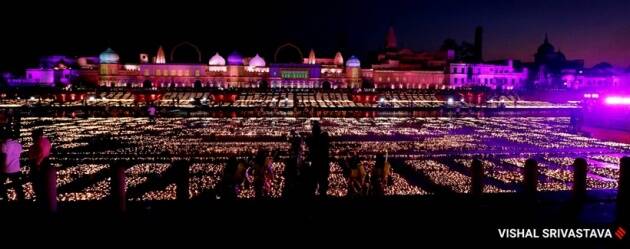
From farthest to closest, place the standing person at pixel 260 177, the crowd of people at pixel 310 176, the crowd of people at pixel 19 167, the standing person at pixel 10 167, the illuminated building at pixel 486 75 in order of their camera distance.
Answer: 1. the illuminated building at pixel 486 75
2. the standing person at pixel 260 177
3. the crowd of people at pixel 310 176
4. the standing person at pixel 10 167
5. the crowd of people at pixel 19 167

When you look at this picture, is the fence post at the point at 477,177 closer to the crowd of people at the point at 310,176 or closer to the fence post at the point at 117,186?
the crowd of people at the point at 310,176

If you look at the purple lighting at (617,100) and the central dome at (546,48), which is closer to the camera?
the purple lighting at (617,100)

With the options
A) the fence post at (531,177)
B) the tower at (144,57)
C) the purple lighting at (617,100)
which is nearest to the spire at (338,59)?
the tower at (144,57)

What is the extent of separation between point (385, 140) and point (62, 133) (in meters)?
16.8

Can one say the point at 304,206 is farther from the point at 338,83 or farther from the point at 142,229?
the point at 338,83

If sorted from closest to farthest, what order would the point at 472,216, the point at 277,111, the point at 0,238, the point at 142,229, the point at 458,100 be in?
the point at 0,238 → the point at 142,229 → the point at 472,216 → the point at 277,111 → the point at 458,100

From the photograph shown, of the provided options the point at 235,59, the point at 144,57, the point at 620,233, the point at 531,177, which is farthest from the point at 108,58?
the point at 620,233

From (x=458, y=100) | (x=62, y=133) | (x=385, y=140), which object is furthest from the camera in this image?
(x=458, y=100)

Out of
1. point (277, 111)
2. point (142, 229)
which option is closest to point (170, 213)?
point (142, 229)

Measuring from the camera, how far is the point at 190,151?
22344mm

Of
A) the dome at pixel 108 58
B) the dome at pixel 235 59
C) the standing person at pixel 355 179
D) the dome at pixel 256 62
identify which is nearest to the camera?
the standing person at pixel 355 179

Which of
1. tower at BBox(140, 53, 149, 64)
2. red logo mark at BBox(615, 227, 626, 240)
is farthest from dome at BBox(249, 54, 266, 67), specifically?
red logo mark at BBox(615, 227, 626, 240)

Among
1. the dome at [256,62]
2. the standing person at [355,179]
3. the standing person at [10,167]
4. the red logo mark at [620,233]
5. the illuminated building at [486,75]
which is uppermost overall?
the dome at [256,62]

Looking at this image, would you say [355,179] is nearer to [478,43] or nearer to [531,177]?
[531,177]
